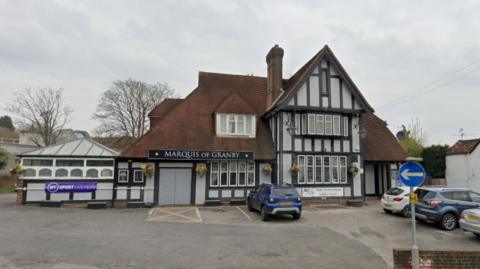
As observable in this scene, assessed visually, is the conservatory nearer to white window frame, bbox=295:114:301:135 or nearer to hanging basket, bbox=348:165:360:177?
white window frame, bbox=295:114:301:135

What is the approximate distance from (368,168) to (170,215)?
15.3m

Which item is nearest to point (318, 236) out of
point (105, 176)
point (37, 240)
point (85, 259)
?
point (85, 259)

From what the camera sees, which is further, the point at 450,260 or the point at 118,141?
the point at 118,141

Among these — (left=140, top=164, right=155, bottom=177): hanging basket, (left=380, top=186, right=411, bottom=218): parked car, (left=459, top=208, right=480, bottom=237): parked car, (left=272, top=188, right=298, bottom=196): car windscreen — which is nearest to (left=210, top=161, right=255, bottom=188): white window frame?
(left=140, top=164, right=155, bottom=177): hanging basket

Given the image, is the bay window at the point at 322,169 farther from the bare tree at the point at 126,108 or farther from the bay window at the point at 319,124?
the bare tree at the point at 126,108

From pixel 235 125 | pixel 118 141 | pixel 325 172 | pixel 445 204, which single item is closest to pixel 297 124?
pixel 325 172

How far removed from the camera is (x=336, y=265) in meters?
7.16

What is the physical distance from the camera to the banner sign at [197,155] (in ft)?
54.6

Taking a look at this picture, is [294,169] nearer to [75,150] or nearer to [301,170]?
[301,170]

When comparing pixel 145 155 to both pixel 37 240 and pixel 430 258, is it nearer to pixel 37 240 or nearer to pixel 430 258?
pixel 37 240

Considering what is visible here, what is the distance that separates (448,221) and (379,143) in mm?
10941

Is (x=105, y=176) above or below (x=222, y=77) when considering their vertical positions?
below

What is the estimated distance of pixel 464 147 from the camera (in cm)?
2364

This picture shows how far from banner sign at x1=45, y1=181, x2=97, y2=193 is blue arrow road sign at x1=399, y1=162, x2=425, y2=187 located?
15629 millimetres
